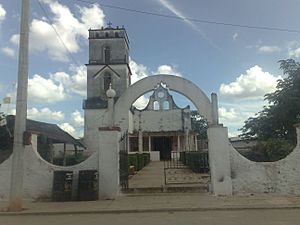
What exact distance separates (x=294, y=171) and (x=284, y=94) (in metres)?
14.5

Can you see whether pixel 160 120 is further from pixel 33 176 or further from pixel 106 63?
pixel 33 176

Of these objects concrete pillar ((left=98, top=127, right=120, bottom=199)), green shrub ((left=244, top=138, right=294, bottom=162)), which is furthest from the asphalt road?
green shrub ((left=244, top=138, right=294, bottom=162))

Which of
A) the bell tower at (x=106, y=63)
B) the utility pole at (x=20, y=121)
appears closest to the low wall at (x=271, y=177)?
the utility pole at (x=20, y=121)

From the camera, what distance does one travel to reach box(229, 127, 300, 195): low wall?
1459 centimetres

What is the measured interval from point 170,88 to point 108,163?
364cm

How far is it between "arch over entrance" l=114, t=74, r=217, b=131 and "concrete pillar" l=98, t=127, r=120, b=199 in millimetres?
820

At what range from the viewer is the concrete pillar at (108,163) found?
48.1ft

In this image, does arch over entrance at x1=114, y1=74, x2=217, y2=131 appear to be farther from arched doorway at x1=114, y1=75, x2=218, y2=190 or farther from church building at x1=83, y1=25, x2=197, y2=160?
church building at x1=83, y1=25, x2=197, y2=160

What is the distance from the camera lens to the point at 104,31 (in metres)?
55.5

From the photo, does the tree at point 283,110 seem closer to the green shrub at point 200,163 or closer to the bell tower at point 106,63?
the green shrub at point 200,163

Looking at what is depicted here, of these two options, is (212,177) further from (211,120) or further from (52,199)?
(52,199)

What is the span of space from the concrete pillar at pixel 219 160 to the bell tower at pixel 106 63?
3952 cm

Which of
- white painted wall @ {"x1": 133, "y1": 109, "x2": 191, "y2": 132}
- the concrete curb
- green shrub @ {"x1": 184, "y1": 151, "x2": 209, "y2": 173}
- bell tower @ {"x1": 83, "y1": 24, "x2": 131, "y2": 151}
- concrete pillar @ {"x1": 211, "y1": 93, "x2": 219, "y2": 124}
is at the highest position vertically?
bell tower @ {"x1": 83, "y1": 24, "x2": 131, "y2": 151}

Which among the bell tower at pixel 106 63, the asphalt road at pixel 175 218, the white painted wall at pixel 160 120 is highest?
the bell tower at pixel 106 63
